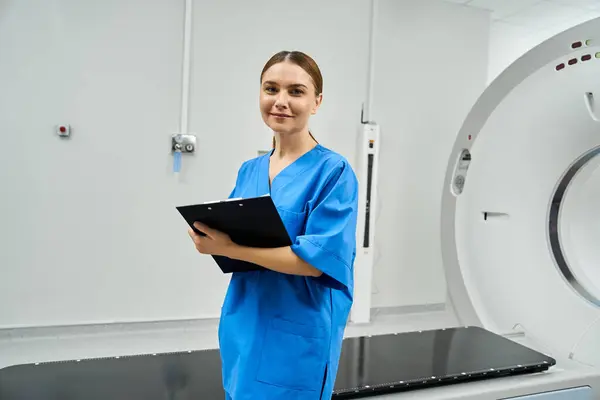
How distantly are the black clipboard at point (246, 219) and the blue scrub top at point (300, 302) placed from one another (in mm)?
45

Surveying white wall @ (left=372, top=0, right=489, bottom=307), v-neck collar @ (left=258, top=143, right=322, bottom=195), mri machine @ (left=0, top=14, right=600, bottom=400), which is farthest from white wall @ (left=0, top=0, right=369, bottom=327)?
v-neck collar @ (left=258, top=143, right=322, bottom=195)

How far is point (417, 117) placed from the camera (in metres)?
3.17

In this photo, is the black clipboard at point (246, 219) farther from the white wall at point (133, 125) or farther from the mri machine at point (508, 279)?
the white wall at point (133, 125)

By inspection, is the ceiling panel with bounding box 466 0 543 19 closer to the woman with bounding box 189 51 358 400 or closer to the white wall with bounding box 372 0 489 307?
the white wall with bounding box 372 0 489 307

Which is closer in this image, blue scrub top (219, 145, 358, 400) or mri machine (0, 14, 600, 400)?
blue scrub top (219, 145, 358, 400)

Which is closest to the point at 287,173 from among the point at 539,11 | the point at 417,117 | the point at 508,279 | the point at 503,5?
the point at 508,279

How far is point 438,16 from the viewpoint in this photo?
3170 mm

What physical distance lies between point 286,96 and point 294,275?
12.7 inches

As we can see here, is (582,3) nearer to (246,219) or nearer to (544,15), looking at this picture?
(544,15)

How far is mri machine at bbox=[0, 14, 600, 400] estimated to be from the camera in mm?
1267

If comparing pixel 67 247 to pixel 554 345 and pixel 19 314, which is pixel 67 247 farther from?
pixel 554 345

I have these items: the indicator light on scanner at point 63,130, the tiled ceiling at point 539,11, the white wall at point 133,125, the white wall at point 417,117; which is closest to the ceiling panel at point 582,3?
the tiled ceiling at point 539,11

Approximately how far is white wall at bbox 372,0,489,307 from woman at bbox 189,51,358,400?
7.70 feet

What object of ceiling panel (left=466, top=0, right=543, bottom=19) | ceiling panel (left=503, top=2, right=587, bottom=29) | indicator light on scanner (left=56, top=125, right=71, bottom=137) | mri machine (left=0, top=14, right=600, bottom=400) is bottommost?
mri machine (left=0, top=14, right=600, bottom=400)
